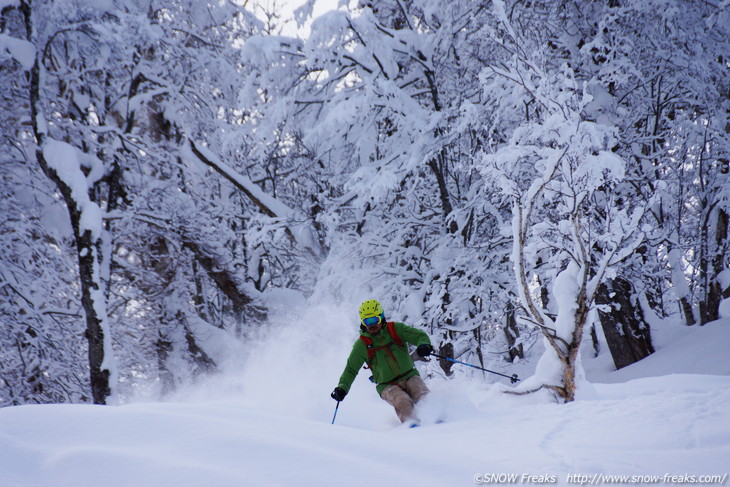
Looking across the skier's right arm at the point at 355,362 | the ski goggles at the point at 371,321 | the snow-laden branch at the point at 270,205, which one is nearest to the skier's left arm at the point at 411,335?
the ski goggles at the point at 371,321

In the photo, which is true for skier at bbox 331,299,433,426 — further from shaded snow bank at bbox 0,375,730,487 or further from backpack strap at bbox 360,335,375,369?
shaded snow bank at bbox 0,375,730,487

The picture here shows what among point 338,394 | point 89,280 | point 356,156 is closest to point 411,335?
point 338,394

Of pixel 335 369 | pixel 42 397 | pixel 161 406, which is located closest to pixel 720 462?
pixel 161 406

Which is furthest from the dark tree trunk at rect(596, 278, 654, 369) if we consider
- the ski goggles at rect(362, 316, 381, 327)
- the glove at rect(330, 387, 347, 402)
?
the glove at rect(330, 387, 347, 402)

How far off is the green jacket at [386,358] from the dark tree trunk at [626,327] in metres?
4.99

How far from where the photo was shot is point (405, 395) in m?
4.86

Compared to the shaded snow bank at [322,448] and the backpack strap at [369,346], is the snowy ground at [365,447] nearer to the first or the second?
the shaded snow bank at [322,448]

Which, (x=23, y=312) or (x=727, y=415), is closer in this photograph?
(x=727, y=415)

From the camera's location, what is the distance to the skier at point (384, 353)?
513 centimetres

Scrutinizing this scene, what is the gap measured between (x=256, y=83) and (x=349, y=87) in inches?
72.6

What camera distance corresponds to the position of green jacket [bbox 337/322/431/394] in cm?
523

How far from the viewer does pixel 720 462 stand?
219 centimetres

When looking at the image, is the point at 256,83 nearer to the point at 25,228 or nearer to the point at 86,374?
the point at 25,228

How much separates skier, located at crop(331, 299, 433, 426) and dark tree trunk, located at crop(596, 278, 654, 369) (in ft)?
16.5
